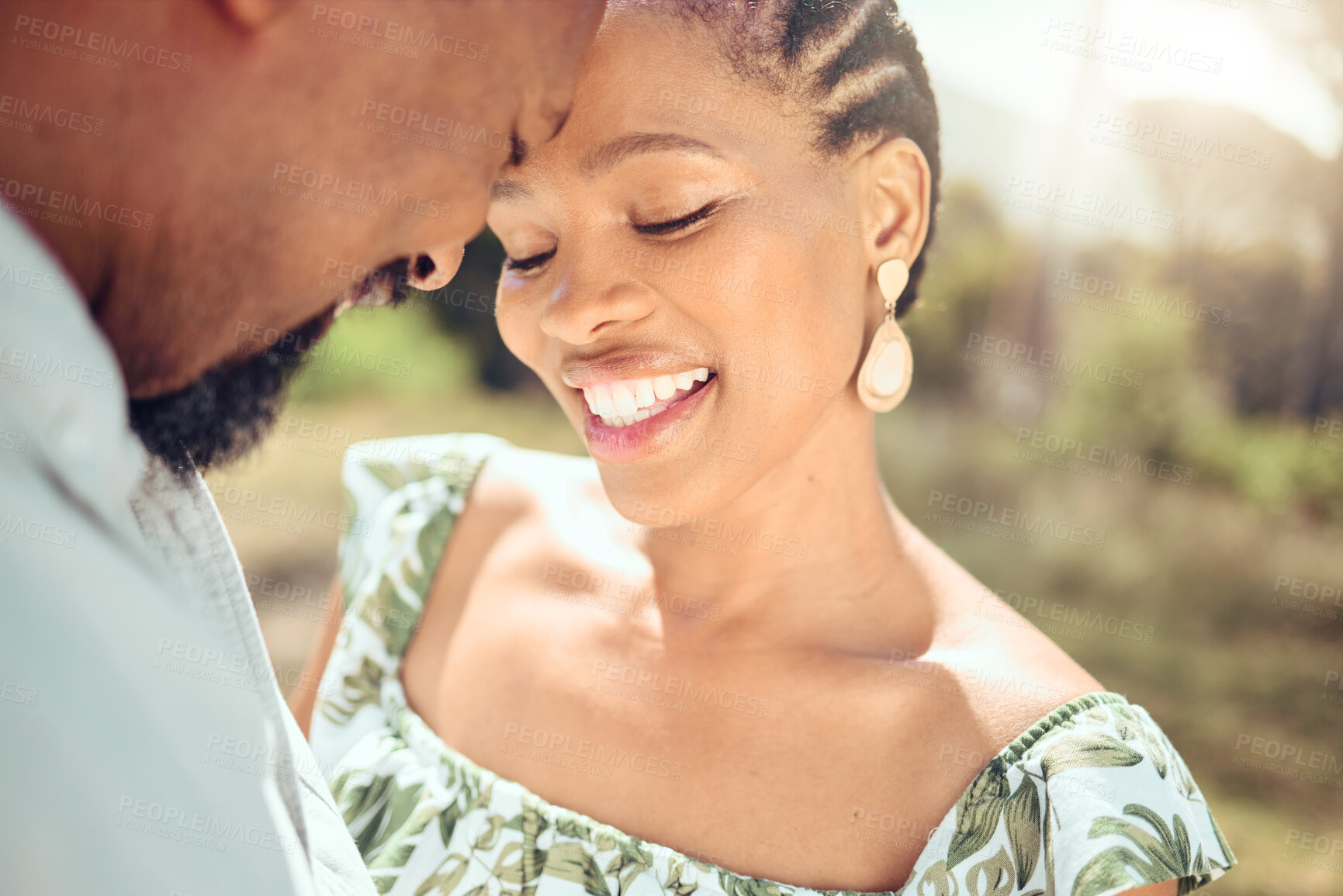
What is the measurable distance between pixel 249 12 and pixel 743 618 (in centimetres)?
124

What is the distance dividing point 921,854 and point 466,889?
724 millimetres

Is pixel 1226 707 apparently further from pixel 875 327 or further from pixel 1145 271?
pixel 875 327

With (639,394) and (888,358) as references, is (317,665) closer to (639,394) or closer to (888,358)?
(639,394)

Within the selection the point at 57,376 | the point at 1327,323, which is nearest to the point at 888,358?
the point at 57,376

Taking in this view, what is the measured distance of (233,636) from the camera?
109 cm

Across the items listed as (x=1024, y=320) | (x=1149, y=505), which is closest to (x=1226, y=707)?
(x=1149, y=505)

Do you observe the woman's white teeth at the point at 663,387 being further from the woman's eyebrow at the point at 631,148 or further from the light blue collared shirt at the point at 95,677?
the light blue collared shirt at the point at 95,677

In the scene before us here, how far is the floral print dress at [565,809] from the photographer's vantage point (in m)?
1.31

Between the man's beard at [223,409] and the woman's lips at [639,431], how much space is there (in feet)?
1.64

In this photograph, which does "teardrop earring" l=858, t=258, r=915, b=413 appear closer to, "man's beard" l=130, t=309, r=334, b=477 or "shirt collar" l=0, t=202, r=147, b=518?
"man's beard" l=130, t=309, r=334, b=477

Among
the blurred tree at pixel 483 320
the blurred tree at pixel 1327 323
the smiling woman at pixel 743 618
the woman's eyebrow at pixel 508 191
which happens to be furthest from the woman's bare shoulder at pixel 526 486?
the blurred tree at pixel 483 320

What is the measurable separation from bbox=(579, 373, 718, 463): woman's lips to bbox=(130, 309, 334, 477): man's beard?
1.64 ft

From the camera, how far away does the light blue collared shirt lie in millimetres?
799

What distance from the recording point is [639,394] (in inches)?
60.0
